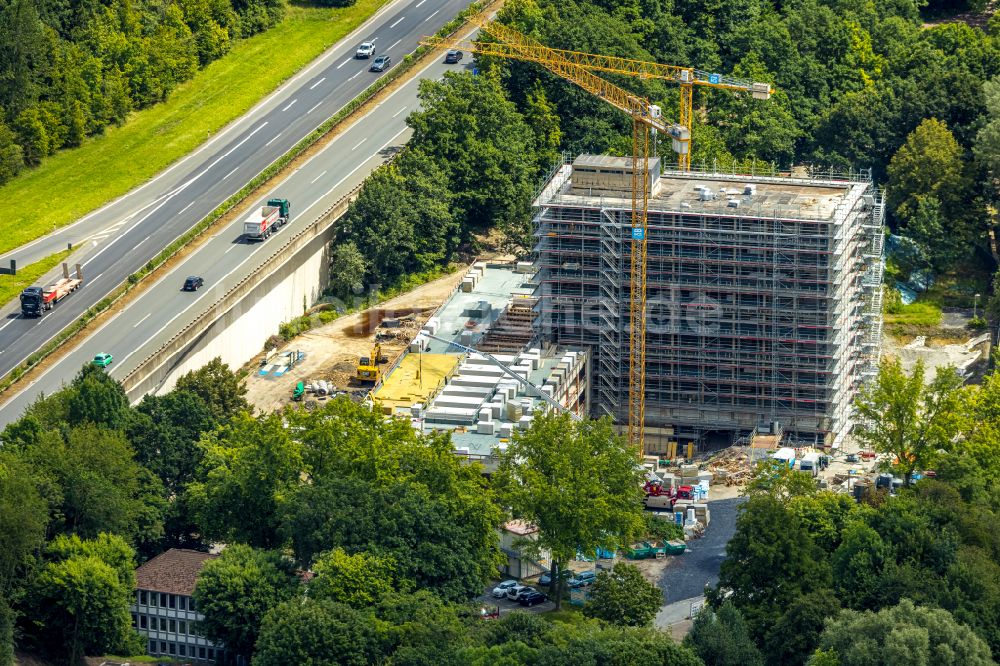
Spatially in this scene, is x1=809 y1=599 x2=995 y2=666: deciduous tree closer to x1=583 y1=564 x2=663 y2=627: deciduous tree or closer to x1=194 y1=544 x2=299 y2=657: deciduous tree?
x1=583 y1=564 x2=663 y2=627: deciduous tree

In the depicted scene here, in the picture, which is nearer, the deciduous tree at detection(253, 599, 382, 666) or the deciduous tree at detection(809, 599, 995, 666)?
the deciduous tree at detection(809, 599, 995, 666)

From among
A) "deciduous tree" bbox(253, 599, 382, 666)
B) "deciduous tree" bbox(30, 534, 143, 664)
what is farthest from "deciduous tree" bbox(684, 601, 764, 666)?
"deciduous tree" bbox(30, 534, 143, 664)

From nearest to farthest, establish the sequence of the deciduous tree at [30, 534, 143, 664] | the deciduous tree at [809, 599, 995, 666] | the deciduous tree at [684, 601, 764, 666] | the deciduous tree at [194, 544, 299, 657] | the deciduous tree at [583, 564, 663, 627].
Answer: the deciduous tree at [809, 599, 995, 666] → the deciduous tree at [684, 601, 764, 666] → the deciduous tree at [194, 544, 299, 657] → the deciduous tree at [583, 564, 663, 627] → the deciduous tree at [30, 534, 143, 664]

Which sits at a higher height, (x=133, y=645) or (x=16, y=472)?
(x=16, y=472)

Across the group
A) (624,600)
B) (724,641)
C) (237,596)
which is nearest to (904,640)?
(724,641)

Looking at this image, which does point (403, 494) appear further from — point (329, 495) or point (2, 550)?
point (2, 550)

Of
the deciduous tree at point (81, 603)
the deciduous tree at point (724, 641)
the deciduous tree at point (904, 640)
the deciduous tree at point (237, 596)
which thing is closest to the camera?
the deciduous tree at point (904, 640)

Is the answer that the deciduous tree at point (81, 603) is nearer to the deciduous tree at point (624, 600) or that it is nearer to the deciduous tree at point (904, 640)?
the deciduous tree at point (624, 600)

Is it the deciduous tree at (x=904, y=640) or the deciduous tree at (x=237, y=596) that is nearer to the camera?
the deciduous tree at (x=904, y=640)

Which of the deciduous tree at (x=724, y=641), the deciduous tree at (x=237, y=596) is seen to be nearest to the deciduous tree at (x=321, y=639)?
the deciduous tree at (x=237, y=596)

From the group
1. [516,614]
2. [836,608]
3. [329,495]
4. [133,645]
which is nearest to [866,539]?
[836,608]

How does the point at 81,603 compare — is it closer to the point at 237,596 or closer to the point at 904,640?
the point at 237,596
